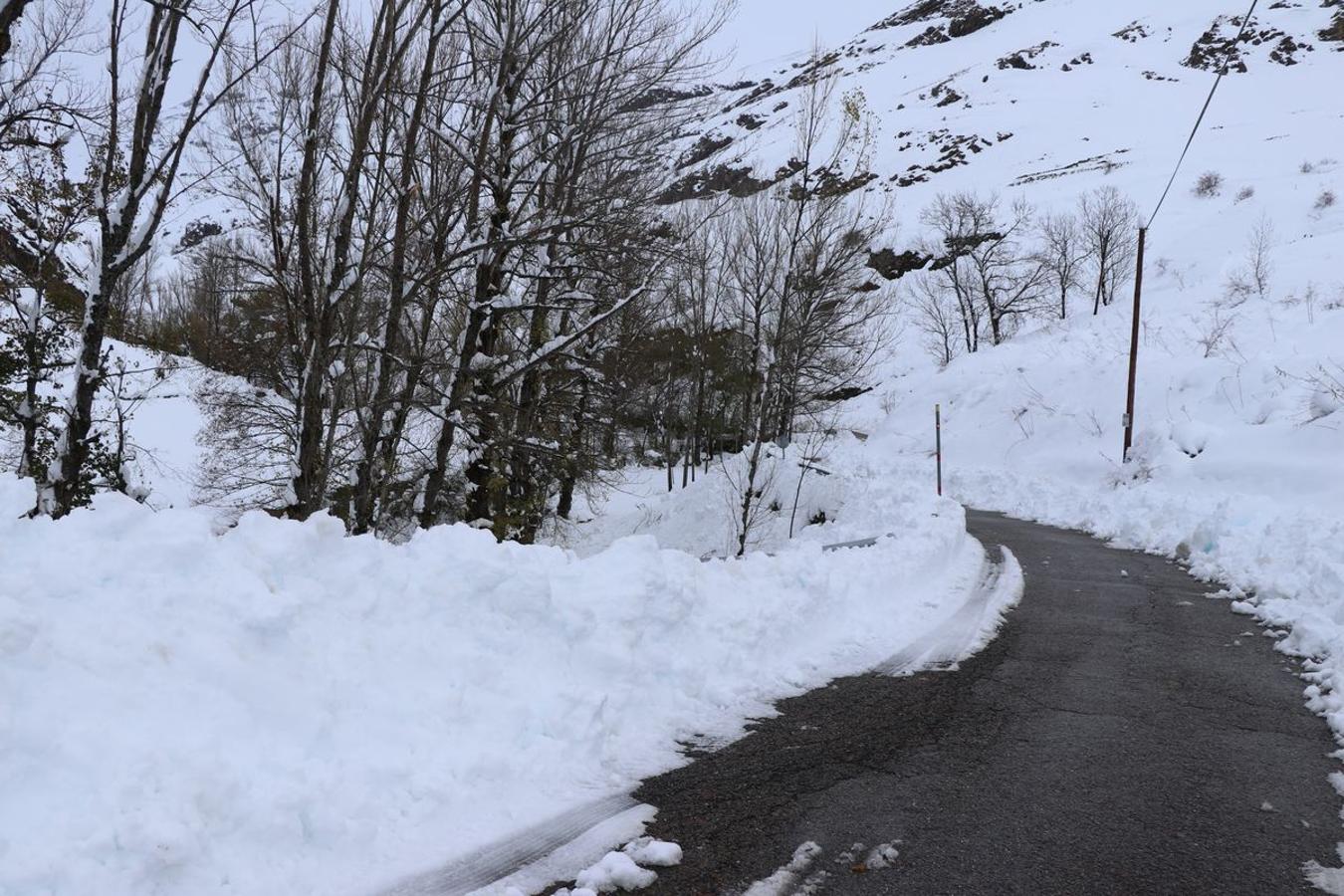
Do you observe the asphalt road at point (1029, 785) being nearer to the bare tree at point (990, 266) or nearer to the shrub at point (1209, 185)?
the bare tree at point (990, 266)

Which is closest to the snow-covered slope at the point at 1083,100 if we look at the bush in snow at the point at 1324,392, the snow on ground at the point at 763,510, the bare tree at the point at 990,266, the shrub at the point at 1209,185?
the shrub at the point at 1209,185

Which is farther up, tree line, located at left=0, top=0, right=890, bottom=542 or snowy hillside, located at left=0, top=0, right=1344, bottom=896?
tree line, located at left=0, top=0, right=890, bottom=542

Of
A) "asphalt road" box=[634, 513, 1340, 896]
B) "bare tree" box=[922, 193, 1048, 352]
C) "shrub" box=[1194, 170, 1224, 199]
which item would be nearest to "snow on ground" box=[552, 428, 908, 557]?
"asphalt road" box=[634, 513, 1340, 896]

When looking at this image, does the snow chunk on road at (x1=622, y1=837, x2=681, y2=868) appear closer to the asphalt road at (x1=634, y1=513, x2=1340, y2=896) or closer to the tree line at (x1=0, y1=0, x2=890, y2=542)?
the asphalt road at (x1=634, y1=513, x2=1340, y2=896)

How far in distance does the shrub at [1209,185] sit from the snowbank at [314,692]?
59.6 m

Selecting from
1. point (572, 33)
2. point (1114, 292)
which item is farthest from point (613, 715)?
point (1114, 292)

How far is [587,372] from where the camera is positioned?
1482 centimetres

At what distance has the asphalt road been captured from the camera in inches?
125

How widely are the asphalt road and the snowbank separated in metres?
0.61

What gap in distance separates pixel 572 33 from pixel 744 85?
124284 mm

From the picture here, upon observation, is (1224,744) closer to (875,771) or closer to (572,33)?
(875,771)

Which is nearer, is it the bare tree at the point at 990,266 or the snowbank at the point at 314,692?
the snowbank at the point at 314,692

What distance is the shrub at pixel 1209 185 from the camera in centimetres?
5184

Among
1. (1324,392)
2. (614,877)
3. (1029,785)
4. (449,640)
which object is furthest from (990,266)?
(614,877)
